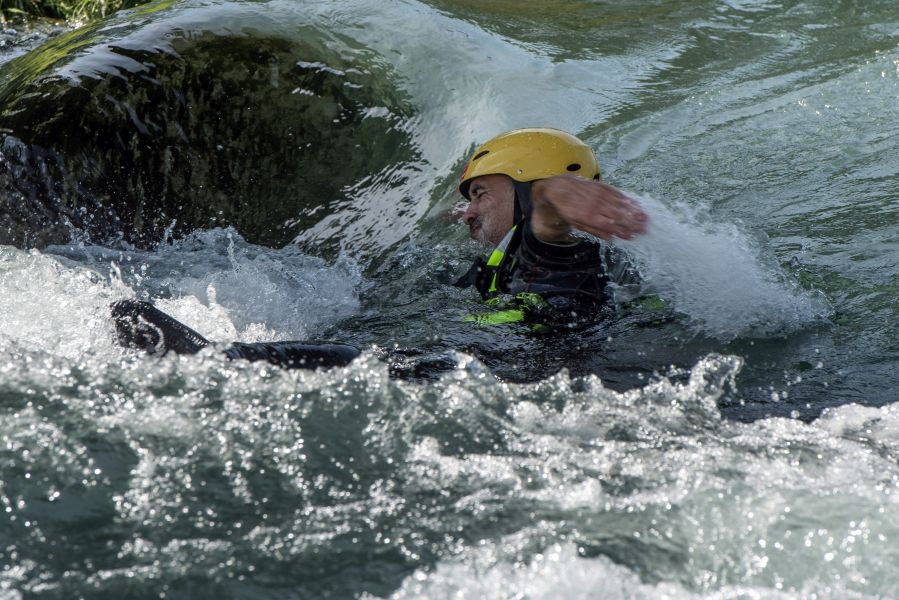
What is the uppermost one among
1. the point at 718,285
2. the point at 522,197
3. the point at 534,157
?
the point at 534,157

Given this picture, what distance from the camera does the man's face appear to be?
517cm

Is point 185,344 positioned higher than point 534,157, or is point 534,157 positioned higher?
point 534,157

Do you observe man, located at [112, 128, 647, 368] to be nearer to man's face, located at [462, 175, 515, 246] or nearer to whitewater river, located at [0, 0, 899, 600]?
man's face, located at [462, 175, 515, 246]

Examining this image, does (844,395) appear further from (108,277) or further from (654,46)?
(654,46)

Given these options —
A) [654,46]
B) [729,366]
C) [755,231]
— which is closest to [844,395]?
[729,366]

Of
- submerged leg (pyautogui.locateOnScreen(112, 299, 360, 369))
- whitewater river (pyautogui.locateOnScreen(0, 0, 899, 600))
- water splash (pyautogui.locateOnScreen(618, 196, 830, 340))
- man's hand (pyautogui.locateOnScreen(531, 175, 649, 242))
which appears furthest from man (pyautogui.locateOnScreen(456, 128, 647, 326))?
submerged leg (pyautogui.locateOnScreen(112, 299, 360, 369))

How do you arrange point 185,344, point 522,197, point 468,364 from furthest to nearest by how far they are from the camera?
point 522,197
point 468,364
point 185,344

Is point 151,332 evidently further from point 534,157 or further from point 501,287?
point 534,157

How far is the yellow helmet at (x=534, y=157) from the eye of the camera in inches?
199

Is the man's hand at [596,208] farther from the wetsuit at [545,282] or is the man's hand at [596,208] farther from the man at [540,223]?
the wetsuit at [545,282]

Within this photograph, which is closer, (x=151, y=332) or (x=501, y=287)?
(x=151, y=332)

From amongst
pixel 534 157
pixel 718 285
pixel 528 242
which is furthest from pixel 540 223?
pixel 718 285

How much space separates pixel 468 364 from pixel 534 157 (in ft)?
4.97

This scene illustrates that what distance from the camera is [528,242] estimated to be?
4.80 m
